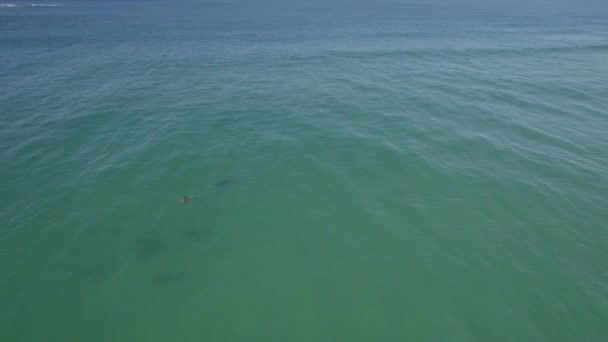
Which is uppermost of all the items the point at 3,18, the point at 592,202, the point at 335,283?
the point at 3,18

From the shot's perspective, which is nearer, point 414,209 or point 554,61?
point 414,209

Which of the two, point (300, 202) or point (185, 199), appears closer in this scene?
point (185, 199)

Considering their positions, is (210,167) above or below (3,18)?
below

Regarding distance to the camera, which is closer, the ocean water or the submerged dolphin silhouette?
the ocean water

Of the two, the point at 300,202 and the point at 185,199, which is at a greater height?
the point at 185,199

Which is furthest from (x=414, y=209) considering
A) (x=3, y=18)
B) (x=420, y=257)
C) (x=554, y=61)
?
(x=3, y=18)

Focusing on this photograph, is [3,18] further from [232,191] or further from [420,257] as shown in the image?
[420,257]

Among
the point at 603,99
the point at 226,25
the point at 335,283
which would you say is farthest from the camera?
the point at 226,25

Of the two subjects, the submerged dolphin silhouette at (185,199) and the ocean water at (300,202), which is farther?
the submerged dolphin silhouette at (185,199)
